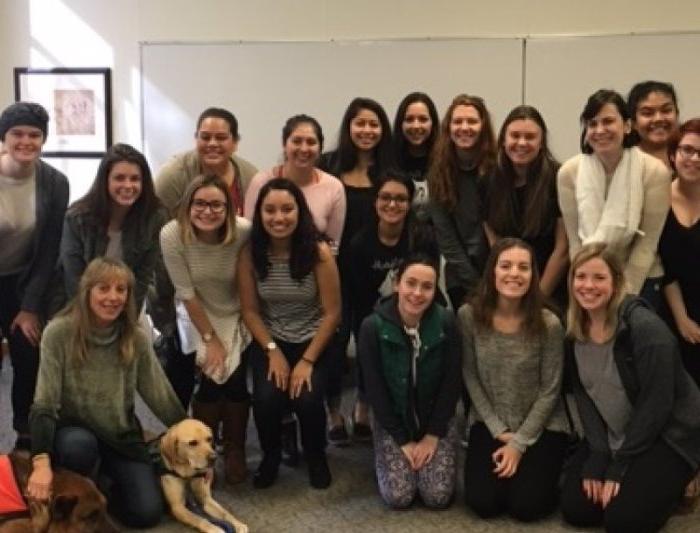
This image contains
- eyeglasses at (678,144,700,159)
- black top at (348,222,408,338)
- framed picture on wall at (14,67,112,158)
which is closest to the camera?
eyeglasses at (678,144,700,159)

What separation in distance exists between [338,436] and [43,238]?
1426 mm

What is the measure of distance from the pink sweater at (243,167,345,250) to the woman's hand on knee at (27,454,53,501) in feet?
3.93

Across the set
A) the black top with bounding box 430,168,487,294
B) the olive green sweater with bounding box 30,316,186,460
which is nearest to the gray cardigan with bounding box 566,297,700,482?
the black top with bounding box 430,168,487,294

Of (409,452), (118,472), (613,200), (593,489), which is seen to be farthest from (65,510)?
(613,200)

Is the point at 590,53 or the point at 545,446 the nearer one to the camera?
the point at 545,446

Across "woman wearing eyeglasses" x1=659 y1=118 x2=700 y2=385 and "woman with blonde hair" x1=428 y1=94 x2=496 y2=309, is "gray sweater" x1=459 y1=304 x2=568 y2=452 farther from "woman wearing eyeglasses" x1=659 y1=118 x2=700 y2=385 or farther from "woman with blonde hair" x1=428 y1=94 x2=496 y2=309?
"woman wearing eyeglasses" x1=659 y1=118 x2=700 y2=385

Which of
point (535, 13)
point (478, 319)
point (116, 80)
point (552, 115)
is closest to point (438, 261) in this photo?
point (478, 319)

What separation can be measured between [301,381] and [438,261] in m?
0.72

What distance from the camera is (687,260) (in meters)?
2.83

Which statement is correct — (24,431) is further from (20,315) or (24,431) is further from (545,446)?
(545,446)

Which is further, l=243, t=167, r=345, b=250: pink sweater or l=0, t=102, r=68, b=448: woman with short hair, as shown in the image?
l=243, t=167, r=345, b=250: pink sweater

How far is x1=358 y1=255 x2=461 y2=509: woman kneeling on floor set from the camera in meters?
2.76

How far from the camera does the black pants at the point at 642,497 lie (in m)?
2.49

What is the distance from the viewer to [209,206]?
2850 mm
